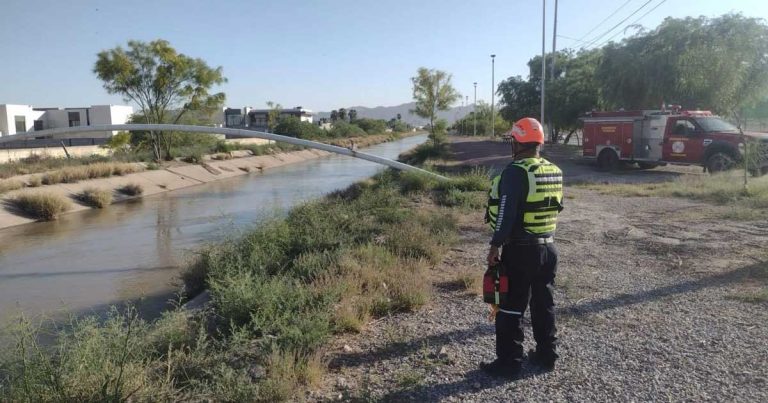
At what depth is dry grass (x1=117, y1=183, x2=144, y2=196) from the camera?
23.4 metres

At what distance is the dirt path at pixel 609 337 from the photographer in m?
3.94

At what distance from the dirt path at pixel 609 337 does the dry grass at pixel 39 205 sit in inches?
598

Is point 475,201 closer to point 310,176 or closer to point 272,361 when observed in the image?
point 272,361

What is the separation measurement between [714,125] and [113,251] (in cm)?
1901

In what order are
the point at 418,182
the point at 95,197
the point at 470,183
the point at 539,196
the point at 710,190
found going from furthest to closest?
the point at 95,197 < the point at 418,182 < the point at 470,183 < the point at 710,190 < the point at 539,196

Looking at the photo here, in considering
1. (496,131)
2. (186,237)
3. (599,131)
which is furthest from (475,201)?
(496,131)

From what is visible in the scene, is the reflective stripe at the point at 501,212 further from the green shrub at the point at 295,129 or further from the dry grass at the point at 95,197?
the green shrub at the point at 295,129

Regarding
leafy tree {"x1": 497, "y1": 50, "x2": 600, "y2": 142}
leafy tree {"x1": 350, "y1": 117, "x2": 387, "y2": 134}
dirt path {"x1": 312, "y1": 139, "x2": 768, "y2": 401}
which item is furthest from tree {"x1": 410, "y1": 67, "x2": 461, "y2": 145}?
leafy tree {"x1": 350, "y1": 117, "x2": 387, "y2": 134}

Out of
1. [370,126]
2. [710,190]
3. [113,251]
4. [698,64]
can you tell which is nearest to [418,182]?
[710,190]

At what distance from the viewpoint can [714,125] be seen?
1820 centimetres

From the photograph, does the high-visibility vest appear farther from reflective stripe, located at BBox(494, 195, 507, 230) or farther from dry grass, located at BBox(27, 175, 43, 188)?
dry grass, located at BBox(27, 175, 43, 188)

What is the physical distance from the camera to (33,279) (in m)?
10.6

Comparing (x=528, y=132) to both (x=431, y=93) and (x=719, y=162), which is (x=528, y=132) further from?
(x=431, y=93)

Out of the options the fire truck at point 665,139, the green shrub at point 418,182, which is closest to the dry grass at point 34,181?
the green shrub at point 418,182
